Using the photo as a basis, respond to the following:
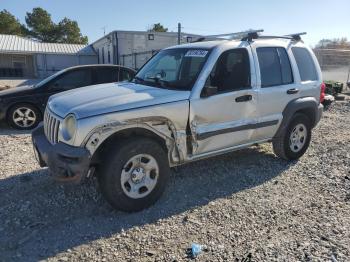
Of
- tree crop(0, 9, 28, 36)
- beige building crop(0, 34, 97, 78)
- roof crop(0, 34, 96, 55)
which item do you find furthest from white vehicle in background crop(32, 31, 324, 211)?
tree crop(0, 9, 28, 36)

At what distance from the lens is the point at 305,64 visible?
18.5 feet

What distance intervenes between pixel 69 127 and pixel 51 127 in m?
0.51

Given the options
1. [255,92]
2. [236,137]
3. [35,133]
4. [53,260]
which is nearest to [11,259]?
[53,260]

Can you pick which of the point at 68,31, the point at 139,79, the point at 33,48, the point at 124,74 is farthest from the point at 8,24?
the point at 139,79

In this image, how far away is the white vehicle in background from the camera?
12.0 feet

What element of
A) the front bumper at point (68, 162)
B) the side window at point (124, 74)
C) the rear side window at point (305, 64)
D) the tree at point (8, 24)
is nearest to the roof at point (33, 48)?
the tree at point (8, 24)

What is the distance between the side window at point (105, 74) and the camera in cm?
866

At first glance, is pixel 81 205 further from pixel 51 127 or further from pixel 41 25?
pixel 41 25

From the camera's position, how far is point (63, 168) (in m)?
3.56

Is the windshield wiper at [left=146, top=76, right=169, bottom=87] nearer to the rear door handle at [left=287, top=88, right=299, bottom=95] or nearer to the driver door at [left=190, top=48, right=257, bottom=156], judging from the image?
the driver door at [left=190, top=48, right=257, bottom=156]

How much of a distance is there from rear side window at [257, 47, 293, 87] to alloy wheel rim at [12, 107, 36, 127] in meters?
5.55

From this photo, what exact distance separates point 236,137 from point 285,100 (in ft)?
3.60

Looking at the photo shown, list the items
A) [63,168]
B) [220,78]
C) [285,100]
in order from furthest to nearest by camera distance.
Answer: [285,100] → [220,78] → [63,168]

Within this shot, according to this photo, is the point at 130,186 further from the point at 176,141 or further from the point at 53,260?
the point at 53,260
